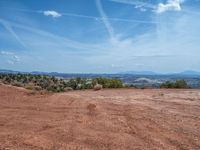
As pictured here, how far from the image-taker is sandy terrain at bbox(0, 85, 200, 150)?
363 inches

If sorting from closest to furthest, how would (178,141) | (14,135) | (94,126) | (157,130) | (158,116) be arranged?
(178,141) → (14,135) → (157,130) → (94,126) → (158,116)

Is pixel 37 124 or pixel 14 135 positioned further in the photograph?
pixel 37 124

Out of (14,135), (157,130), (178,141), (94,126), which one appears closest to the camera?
(178,141)

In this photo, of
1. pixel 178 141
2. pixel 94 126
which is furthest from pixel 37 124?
pixel 178 141

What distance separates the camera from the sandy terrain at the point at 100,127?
9219mm

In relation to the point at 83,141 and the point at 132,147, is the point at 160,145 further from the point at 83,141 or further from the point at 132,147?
the point at 83,141

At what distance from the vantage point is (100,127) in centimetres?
1157

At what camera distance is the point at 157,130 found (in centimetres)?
1102

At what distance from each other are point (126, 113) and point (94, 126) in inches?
128

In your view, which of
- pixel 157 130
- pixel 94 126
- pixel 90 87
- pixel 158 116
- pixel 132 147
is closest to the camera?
pixel 132 147

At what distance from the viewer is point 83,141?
9578mm

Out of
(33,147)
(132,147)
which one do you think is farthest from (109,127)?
(33,147)

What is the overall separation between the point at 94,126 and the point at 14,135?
287cm

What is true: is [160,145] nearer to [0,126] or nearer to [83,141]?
[83,141]
